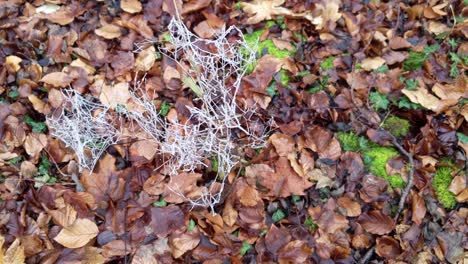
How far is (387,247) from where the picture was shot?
75.8 inches

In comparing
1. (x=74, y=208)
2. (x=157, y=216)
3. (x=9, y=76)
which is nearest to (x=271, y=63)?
(x=157, y=216)

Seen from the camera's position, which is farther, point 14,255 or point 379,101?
point 379,101

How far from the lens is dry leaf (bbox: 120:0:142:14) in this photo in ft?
8.94

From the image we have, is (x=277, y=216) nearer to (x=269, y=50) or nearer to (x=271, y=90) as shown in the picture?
(x=271, y=90)

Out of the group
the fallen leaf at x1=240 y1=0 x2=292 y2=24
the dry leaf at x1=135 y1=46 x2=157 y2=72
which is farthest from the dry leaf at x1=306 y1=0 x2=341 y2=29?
the dry leaf at x1=135 y1=46 x2=157 y2=72

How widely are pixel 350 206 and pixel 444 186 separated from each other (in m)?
0.48

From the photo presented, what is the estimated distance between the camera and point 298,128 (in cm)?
222

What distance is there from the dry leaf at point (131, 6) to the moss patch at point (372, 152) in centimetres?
149

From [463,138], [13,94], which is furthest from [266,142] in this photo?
[13,94]

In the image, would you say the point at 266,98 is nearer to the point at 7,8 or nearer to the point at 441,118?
the point at 441,118

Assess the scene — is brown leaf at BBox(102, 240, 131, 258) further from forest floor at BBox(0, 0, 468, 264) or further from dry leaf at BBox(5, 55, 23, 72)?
dry leaf at BBox(5, 55, 23, 72)

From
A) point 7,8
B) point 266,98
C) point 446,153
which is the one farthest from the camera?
point 7,8

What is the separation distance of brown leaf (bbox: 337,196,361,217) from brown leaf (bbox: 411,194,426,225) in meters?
0.24

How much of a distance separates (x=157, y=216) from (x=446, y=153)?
4.77 feet
